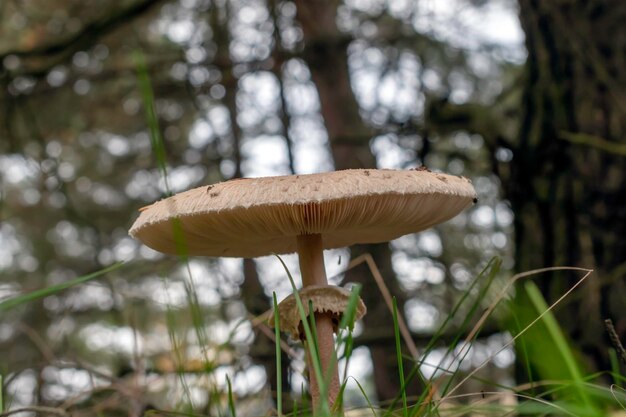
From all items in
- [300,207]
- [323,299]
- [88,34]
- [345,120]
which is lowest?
[323,299]

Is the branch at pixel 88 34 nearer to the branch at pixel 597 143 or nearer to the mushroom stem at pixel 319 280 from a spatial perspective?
the mushroom stem at pixel 319 280

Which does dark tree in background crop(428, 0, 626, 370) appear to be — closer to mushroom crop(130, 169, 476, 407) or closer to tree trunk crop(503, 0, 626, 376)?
tree trunk crop(503, 0, 626, 376)

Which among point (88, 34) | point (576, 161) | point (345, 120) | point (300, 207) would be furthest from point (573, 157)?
point (88, 34)

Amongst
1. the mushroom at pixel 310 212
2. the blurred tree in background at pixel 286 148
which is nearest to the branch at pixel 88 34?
→ the blurred tree in background at pixel 286 148

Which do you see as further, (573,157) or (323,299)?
(573,157)

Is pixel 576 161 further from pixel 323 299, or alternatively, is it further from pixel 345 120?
pixel 345 120

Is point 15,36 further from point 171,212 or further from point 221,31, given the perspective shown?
point 171,212

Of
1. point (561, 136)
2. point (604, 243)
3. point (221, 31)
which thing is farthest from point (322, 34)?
point (604, 243)
